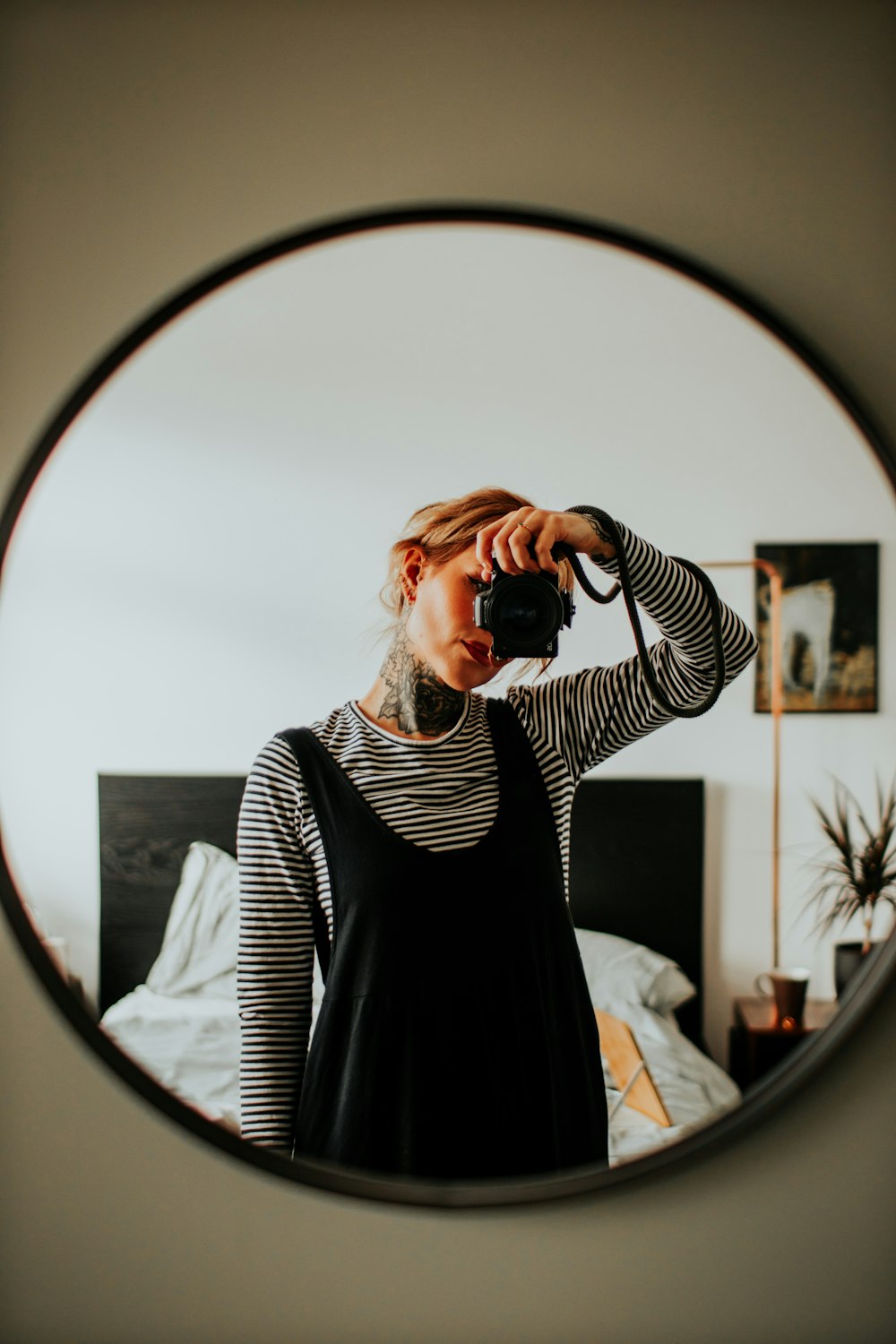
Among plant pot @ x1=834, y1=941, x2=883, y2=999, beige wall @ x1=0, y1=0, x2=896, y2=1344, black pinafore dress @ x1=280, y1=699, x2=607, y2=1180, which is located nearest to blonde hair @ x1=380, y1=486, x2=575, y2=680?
black pinafore dress @ x1=280, y1=699, x2=607, y2=1180

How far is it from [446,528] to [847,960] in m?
0.54

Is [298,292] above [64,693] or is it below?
above

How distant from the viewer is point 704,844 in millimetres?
859

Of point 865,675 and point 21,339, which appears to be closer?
point 865,675

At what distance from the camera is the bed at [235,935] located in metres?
0.85

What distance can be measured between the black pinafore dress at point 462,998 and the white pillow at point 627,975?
0.04 ft

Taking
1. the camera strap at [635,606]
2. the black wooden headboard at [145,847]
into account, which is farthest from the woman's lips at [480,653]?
the black wooden headboard at [145,847]

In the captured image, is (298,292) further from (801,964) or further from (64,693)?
(801,964)

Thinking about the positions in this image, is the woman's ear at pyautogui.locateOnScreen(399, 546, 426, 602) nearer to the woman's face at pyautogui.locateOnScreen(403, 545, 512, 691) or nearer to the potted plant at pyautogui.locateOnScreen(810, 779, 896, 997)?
the woman's face at pyautogui.locateOnScreen(403, 545, 512, 691)

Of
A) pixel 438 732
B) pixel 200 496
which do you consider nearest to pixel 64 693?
pixel 200 496

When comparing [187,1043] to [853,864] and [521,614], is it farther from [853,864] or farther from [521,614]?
[853,864]

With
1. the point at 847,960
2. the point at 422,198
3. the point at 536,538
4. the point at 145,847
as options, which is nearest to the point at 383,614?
the point at 536,538

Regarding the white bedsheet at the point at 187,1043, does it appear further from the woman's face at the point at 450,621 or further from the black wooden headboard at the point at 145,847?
the woman's face at the point at 450,621

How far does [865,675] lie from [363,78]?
75 centimetres
